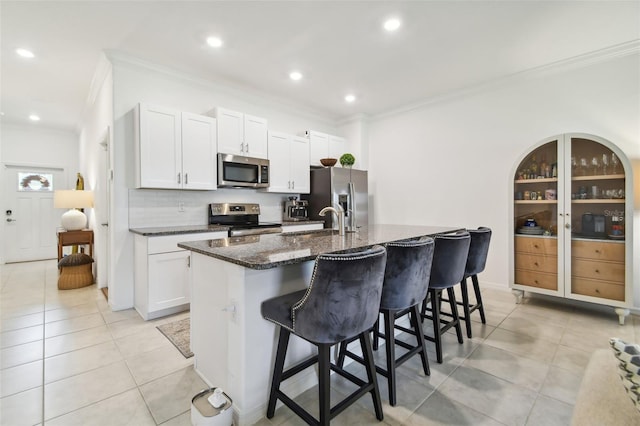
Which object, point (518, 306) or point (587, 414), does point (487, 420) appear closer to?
point (587, 414)

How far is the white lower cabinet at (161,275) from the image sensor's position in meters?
2.90

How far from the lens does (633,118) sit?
9.97ft

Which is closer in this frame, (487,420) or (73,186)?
(487,420)

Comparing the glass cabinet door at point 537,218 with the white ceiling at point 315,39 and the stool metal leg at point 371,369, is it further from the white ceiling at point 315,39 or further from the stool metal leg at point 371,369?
the stool metal leg at point 371,369

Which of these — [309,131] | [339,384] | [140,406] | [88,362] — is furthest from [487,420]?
[309,131]

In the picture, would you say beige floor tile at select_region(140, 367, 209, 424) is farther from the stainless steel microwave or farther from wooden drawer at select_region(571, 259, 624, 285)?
wooden drawer at select_region(571, 259, 624, 285)

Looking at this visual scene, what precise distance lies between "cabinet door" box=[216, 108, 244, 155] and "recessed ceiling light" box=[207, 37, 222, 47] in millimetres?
799

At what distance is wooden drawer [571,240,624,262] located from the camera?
2.90 metres

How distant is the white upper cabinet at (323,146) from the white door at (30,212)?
559cm

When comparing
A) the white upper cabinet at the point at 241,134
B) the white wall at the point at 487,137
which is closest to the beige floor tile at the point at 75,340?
the white upper cabinet at the point at 241,134

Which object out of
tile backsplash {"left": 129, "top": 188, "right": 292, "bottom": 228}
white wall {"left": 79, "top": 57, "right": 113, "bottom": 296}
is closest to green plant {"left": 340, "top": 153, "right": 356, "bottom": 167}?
tile backsplash {"left": 129, "top": 188, "right": 292, "bottom": 228}

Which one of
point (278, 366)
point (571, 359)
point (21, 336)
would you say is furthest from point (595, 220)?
point (21, 336)

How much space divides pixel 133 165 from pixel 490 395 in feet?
12.7

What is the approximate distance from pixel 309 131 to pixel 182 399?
3965 millimetres
